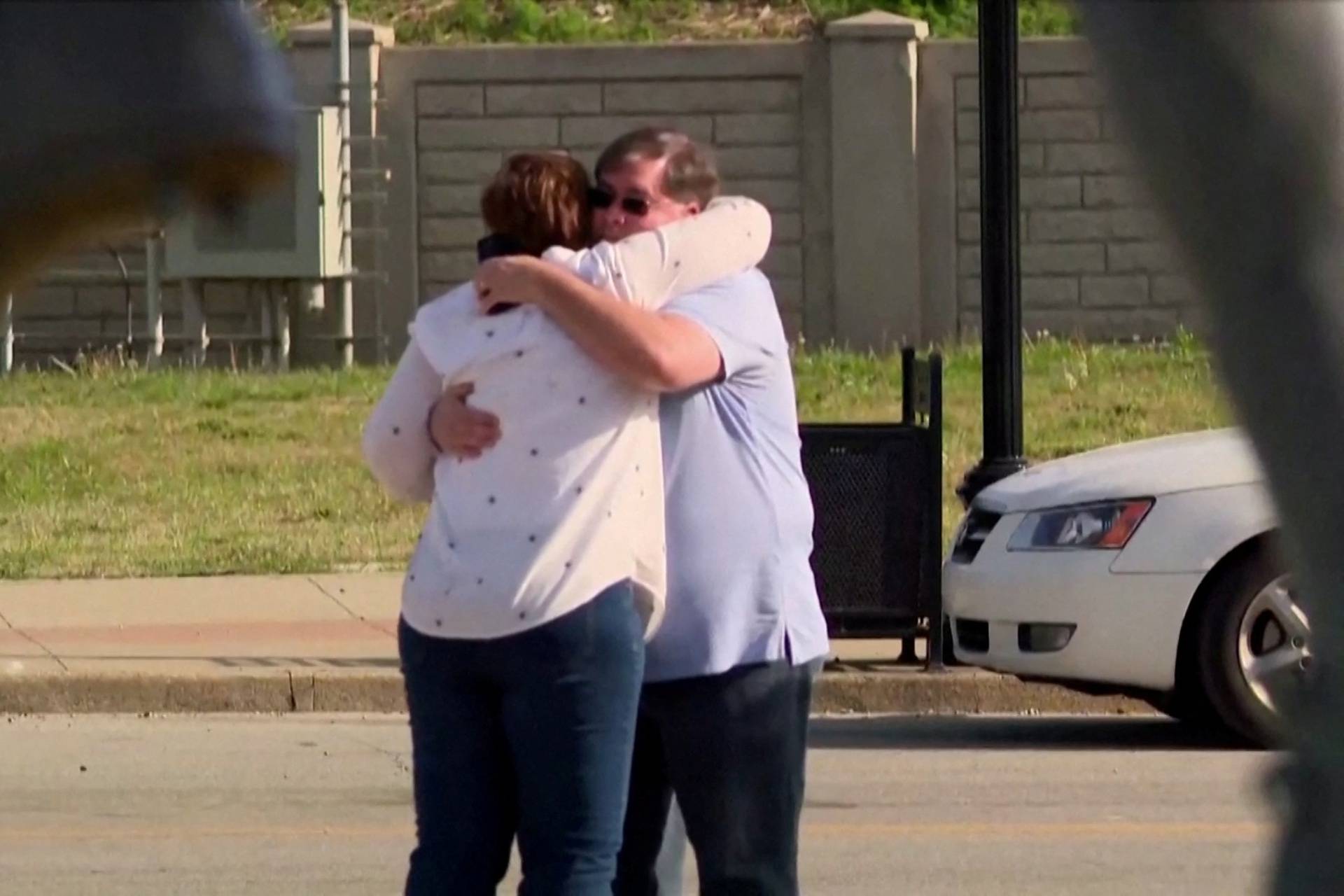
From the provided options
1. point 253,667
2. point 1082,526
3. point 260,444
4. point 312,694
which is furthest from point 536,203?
point 260,444

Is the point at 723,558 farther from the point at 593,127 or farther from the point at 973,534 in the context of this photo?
the point at 593,127

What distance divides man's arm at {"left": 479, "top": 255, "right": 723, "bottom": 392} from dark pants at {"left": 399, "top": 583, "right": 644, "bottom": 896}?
0.35m

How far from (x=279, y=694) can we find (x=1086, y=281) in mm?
12759

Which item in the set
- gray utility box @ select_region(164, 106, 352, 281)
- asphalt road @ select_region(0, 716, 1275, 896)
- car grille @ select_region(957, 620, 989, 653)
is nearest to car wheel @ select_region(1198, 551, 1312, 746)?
asphalt road @ select_region(0, 716, 1275, 896)

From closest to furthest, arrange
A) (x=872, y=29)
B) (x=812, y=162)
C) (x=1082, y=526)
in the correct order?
(x=1082, y=526)
(x=872, y=29)
(x=812, y=162)

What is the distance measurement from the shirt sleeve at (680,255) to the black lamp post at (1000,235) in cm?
628

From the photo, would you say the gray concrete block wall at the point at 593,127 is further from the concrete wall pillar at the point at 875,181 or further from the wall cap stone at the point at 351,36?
the wall cap stone at the point at 351,36

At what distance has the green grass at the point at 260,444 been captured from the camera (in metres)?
13.3

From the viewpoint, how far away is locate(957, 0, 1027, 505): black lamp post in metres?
10.5

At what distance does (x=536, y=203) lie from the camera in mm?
4234

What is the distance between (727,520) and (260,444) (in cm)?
1205

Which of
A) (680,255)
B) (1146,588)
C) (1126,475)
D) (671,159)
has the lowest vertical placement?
(1146,588)

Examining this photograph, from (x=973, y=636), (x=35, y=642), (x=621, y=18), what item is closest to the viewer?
(x=973, y=636)

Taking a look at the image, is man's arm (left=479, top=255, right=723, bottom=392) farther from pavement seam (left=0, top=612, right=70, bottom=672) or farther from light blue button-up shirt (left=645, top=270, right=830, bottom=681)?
pavement seam (left=0, top=612, right=70, bottom=672)
